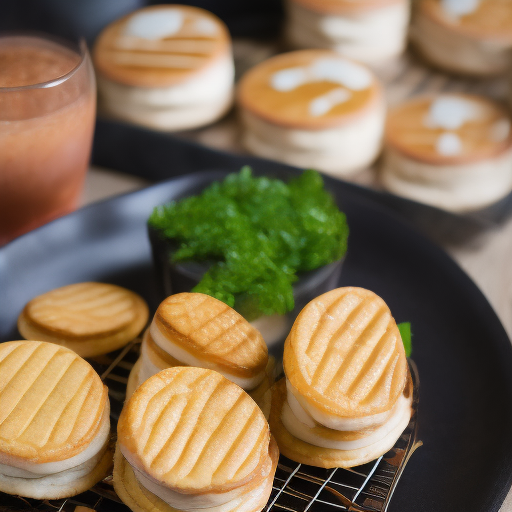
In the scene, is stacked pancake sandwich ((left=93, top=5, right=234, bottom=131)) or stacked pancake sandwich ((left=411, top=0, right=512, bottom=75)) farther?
stacked pancake sandwich ((left=411, top=0, right=512, bottom=75))

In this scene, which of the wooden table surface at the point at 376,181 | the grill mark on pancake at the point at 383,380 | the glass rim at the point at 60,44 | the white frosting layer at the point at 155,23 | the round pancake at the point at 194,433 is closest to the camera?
the round pancake at the point at 194,433

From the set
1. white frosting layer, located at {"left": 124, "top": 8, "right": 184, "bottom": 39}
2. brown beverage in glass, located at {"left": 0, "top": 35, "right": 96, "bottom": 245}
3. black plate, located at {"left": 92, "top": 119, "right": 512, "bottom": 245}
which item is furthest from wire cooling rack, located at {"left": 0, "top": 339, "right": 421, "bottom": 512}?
white frosting layer, located at {"left": 124, "top": 8, "right": 184, "bottom": 39}

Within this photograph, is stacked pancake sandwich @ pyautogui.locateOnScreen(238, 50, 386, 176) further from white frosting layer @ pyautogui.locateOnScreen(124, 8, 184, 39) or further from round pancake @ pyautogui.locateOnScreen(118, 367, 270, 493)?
round pancake @ pyautogui.locateOnScreen(118, 367, 270, 493)

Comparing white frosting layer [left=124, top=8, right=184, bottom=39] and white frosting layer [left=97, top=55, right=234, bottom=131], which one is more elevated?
white frosting layer [left=124, top=8, right=184, bottom=39]

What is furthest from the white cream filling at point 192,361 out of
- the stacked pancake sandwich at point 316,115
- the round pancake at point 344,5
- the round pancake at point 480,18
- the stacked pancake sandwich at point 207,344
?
the round pancake at point 480,18

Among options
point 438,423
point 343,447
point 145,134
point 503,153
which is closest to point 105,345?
point 343,447

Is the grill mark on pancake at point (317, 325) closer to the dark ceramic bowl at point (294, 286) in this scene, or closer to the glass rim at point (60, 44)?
the dark ceramic bowl at point (294, 286)

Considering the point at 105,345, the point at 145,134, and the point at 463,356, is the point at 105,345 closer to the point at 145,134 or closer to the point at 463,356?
the point at 463,356
